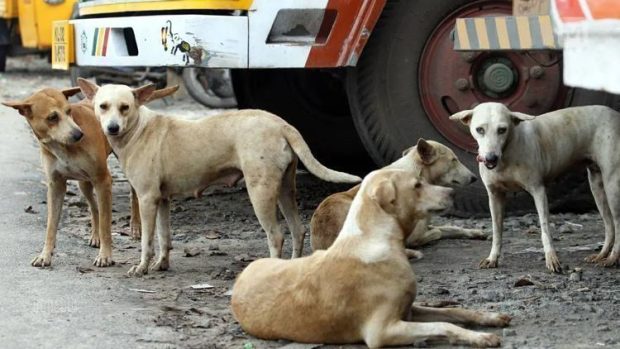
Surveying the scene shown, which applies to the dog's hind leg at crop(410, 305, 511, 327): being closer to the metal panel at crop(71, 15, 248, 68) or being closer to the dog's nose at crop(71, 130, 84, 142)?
the dog's nose at crop(71, 130, 84, 142)

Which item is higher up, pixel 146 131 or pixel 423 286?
pixel 146 131

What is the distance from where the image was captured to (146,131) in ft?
22.3

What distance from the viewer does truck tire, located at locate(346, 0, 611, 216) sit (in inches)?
294

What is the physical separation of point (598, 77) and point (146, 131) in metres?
3.11

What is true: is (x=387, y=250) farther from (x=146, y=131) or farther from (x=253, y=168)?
(x=146, y=131)

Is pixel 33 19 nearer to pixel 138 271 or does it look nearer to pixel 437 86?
pixel 437 86

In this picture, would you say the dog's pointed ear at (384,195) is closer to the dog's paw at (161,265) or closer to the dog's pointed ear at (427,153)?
the dog's pointed ear at (427,153)

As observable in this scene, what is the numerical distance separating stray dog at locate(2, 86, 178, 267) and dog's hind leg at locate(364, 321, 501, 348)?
248cm

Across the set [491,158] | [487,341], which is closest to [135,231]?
[491,158]

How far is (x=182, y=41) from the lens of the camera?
24.3 feet

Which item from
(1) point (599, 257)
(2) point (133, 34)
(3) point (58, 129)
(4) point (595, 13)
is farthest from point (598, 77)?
(2) point (133, 34)

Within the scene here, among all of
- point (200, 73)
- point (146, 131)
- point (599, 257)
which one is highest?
point (146, 131)

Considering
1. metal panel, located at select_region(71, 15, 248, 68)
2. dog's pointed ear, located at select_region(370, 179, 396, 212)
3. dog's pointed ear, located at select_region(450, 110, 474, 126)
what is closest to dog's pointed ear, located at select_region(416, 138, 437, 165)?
dog's pointed ear, located at select_region(450, 110, 474, 126)

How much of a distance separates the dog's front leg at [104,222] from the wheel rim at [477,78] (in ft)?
7.07
